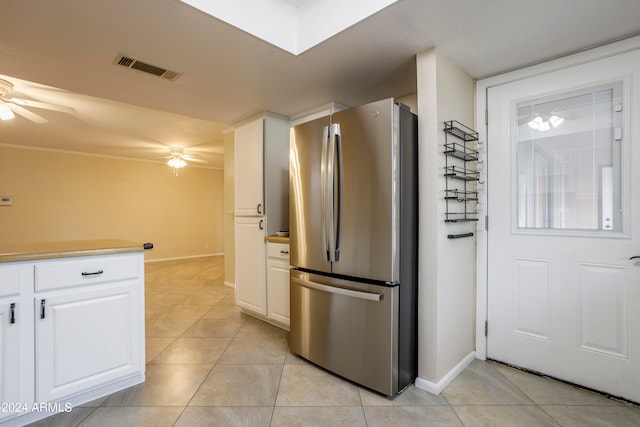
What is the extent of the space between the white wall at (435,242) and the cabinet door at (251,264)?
66.6 inches

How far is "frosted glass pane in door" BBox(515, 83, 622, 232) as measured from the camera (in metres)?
1.86

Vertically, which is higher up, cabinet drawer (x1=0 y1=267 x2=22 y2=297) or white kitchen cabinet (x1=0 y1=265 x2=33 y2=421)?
cabinet drawer (x1=0 y1=267 x2=22 y2=297)

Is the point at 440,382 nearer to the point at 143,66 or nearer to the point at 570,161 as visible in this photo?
the point at 570,161

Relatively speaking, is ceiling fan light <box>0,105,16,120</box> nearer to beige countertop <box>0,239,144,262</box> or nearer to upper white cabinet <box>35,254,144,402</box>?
beige countertop <box>0,239,144,262</box>

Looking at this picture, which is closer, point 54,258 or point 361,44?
point 54,258

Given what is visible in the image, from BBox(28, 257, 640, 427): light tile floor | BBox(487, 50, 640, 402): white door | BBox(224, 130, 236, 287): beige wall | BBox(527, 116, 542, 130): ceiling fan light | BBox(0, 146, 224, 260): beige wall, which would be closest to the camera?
BBox(28, 257, 640, 427): light tile floor

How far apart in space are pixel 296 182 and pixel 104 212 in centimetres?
596

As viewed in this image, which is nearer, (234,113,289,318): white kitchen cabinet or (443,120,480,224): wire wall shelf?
(443,120,480,224): wire wall shelf

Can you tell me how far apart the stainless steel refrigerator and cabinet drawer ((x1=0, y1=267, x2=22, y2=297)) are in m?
1.63

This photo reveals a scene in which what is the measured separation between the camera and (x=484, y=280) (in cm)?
234

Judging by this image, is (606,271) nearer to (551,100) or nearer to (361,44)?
(551,100)

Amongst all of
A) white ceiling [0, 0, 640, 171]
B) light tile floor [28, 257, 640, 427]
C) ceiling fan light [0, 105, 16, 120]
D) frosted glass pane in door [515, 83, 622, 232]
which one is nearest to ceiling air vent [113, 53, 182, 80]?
A: white ceiling [0, 0, 640, 171]

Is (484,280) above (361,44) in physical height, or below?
below

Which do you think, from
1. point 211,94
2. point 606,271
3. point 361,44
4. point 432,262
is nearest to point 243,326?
point 432,262
